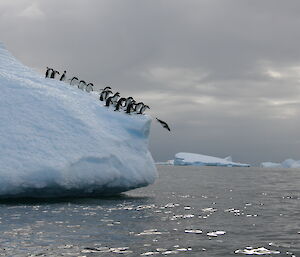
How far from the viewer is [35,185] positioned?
16203 millimetres

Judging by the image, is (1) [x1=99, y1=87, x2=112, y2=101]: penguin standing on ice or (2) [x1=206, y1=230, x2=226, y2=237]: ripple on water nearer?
(2) [x1=206, y1=230, x2=226, y2=237]: ripple on water

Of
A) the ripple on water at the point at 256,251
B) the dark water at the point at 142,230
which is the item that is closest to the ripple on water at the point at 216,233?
the dark water at the point at 142,230

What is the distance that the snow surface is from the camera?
16203mm

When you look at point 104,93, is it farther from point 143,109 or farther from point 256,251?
point 256,251

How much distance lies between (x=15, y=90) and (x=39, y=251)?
1182cm

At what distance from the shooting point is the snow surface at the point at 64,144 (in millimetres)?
16203

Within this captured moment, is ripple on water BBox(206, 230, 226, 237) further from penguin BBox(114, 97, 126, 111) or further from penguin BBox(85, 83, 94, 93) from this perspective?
penguin BBox(85, 83, 94, 93)

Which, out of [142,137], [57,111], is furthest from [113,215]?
[142,137]

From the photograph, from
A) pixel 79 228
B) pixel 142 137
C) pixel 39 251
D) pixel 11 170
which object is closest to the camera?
pixel 39 251

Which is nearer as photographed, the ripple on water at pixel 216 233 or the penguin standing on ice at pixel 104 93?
the ripple on water at pixel 216 233

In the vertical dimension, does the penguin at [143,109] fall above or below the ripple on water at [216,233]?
above

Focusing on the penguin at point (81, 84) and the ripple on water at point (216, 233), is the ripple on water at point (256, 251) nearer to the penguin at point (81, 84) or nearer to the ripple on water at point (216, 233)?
the ripple on water at point (216, 233)

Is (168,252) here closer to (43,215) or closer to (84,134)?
(43,215)

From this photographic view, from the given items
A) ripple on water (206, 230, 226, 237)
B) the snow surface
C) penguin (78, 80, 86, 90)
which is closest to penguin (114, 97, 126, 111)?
the snow surface
